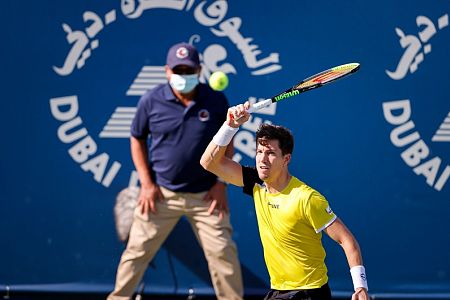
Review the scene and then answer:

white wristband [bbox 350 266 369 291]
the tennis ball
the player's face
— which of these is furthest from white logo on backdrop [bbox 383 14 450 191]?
white wristband [bbox 350 266 369 291]

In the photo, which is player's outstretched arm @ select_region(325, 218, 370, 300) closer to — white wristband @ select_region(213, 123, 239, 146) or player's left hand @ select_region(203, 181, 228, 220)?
white wristband @ select_region(213, 123, 239, 146)

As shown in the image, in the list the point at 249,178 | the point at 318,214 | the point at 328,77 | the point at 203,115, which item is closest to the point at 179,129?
the point at 203,115

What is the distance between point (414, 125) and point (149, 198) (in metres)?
1.88

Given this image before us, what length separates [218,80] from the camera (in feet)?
23.5

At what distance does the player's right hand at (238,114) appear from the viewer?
5.34 m

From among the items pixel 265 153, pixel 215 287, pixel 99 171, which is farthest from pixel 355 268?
pixel 99 171

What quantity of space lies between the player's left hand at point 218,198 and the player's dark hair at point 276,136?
1774mm

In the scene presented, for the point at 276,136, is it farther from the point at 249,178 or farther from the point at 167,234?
the point at 167,234

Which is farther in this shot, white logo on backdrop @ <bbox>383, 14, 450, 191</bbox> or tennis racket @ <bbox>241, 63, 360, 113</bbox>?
white logo on backdrop @ <bbox>383, 14, 450, 191</bbox>

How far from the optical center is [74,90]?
7.51 m

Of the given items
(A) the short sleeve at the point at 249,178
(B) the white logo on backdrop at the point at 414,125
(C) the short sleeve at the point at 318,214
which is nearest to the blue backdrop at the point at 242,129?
(B) the white logo on backdrop at the point at 414,125

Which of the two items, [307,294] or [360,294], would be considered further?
[307,294]

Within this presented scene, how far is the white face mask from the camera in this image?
23.3 feet

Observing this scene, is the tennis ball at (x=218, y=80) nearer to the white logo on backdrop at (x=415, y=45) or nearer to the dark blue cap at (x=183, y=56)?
the dark blue cap at (x=183, y=56)
